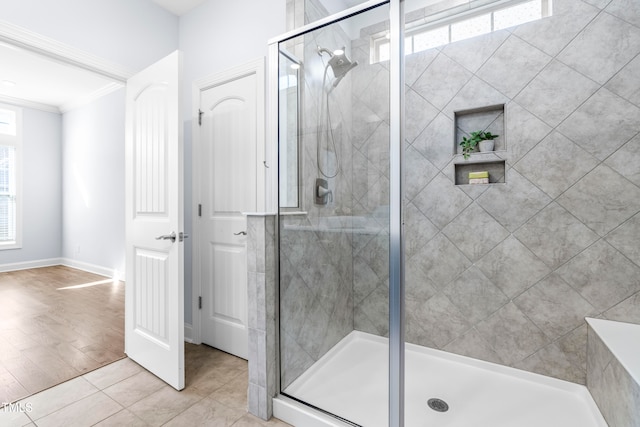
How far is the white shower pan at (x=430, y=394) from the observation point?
155 cm

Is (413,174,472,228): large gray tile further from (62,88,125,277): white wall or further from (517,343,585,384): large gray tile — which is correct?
(62,88,125,277): white wall

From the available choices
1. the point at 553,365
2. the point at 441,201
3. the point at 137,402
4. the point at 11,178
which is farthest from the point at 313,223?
the point at 11,178

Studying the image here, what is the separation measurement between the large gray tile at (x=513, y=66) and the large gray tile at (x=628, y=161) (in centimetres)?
65

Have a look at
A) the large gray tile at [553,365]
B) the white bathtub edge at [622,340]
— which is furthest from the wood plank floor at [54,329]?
the white bathtub edge at [622,340]

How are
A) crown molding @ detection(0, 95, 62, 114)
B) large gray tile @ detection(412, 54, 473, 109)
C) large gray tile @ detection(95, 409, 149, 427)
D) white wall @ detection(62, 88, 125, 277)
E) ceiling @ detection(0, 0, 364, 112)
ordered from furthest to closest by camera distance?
crown molding @ detection(0, 95, 62, 114)
white wall @ detection(62, 88, 125, 277)
ceiling @ detection(0, 0, 364, 112)
large gray tile @ detection(412, 54, 473, 109)
large gray tile @ detection(95, 409, 149, 427)

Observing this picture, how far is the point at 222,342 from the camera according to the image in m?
2.37

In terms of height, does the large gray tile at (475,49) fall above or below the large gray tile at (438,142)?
above

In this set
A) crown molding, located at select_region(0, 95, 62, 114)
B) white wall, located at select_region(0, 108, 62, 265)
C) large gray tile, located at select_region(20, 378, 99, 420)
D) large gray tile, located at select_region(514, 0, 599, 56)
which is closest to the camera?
large gray tile, located at select_region(20, 378, 99, 420)

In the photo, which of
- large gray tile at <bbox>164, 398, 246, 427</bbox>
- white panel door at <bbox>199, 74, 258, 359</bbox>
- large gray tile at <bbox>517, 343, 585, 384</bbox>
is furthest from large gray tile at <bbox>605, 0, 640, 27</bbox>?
large gray tile at <bbox>164, 398, 246, 427</bbox>

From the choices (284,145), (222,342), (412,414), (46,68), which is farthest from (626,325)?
(46,68)

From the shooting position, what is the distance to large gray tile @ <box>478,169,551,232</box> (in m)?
1.95

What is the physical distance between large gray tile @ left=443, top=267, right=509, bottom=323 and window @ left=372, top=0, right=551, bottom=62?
1.66 metres

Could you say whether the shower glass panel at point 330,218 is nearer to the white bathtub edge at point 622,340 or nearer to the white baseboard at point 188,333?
the white bathtub edge at point 622,340

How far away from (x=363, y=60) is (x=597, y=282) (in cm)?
185
